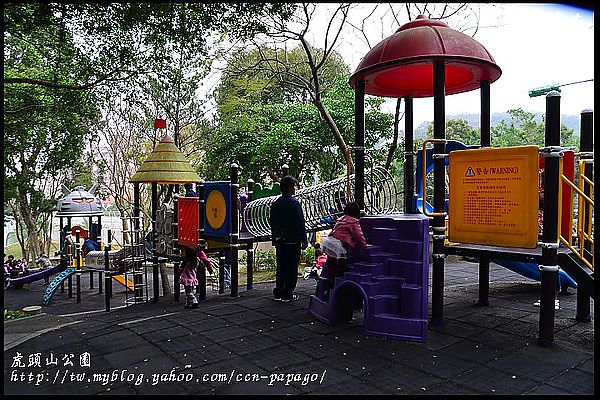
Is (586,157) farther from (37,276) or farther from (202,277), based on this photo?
(37,276)

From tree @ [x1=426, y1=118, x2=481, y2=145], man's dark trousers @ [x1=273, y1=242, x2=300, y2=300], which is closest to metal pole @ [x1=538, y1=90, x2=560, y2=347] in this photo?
man's dark trousers @ [x1=273, y1=242, x2=300, y2=300]

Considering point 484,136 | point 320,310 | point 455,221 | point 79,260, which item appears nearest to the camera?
point 455,221

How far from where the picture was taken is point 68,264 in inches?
683

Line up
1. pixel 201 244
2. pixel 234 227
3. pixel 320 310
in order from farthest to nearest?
pixel 201 244 → pixel 234 227 → pixel 320 310

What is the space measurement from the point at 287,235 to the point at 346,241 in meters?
1.77

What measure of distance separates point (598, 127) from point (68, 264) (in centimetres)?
1777

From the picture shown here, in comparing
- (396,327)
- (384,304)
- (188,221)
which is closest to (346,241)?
(384,304)

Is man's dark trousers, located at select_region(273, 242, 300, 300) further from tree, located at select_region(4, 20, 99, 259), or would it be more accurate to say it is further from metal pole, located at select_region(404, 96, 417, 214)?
tree, located at select_region(4, 20, 99, 259)

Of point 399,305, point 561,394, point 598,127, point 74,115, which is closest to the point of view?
point 598,127

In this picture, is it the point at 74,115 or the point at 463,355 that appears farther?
the point at 74,115

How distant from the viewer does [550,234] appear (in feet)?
17.4

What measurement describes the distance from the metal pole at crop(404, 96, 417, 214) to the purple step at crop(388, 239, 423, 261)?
2.22 meters

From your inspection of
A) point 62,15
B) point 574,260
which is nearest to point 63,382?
point 62,15

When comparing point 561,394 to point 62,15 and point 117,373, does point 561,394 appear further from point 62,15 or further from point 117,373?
point 62,15
